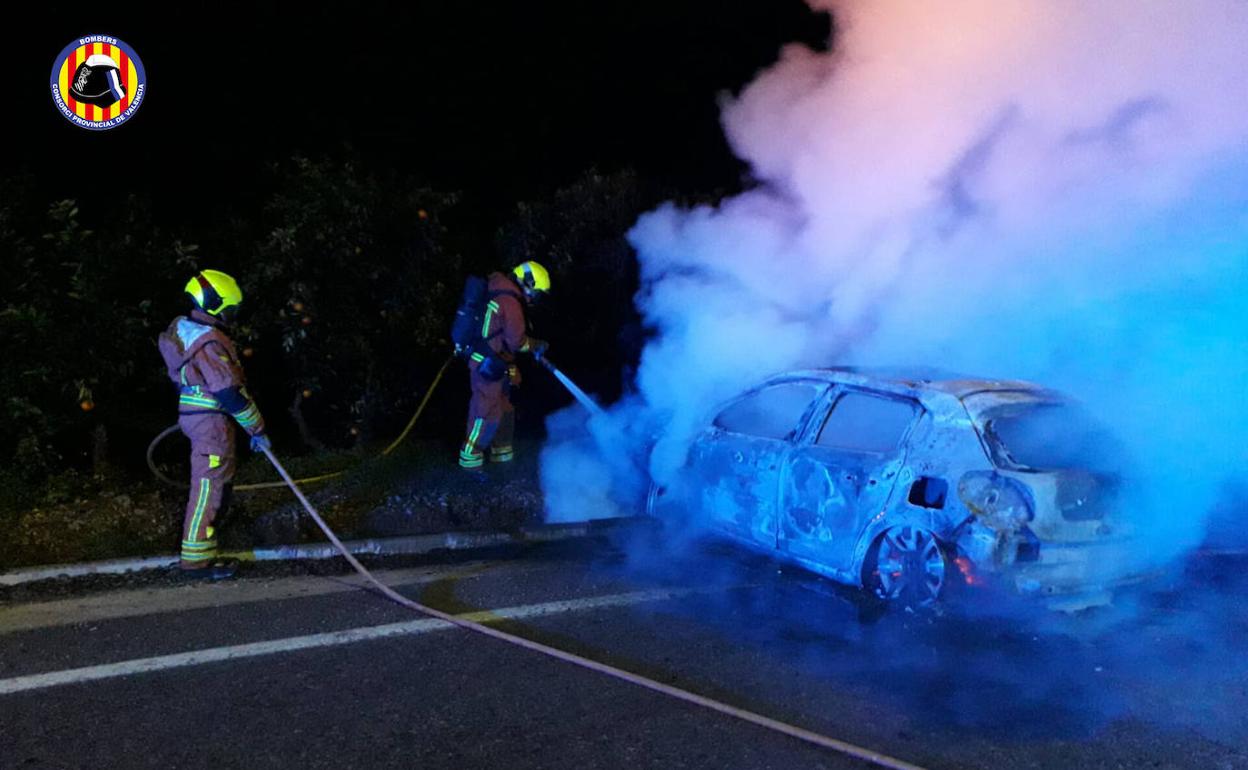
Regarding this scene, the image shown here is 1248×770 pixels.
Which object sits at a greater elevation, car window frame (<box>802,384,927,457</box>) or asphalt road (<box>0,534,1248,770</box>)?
car window frame (<box>802,384,927,457</box>)

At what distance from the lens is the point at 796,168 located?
26.7ft

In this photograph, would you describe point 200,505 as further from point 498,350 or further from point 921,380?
point 921,380

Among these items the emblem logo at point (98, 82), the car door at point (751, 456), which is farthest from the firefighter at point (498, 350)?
the emblem logo at point (98, 82)

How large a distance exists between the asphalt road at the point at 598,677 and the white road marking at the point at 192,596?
3cm

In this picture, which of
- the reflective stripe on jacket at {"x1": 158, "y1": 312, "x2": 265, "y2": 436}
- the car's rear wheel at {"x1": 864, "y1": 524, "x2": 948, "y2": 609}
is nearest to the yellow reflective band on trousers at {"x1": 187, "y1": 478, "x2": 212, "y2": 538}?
the reflective stripe on jacket at {"x1": 158, "y1": 312, "x2": 265, "y2": 436}

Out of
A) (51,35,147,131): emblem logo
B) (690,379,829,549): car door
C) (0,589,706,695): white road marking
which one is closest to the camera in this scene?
(0,589,706,695): white road marking

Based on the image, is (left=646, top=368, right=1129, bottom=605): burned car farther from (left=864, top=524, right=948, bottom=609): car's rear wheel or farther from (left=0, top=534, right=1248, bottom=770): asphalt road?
(left=0, top=534, right=1248, bottom=770): asphalt road

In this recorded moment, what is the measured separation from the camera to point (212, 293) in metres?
6.30

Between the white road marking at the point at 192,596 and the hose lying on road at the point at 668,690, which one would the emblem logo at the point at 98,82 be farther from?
the hose lying on road at the point at 668,690

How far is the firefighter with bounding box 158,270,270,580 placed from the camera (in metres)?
6.29

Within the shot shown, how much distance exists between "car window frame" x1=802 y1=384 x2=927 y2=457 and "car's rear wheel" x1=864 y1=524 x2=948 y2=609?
0.46 m

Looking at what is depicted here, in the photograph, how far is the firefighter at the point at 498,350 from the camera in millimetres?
8484

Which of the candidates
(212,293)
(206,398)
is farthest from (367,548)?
(212,293)

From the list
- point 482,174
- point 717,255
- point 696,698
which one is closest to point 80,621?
point 696,698
